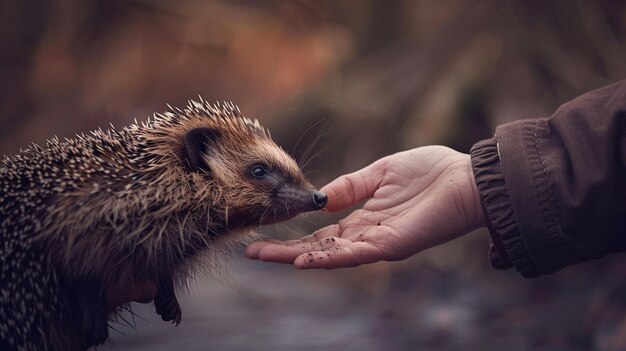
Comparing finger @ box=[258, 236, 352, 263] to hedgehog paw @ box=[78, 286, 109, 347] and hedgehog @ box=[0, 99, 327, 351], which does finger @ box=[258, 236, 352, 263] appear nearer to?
hedgehog @ box=[0, 99, 327, 351]

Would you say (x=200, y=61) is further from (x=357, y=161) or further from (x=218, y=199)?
(x=218, y=199)

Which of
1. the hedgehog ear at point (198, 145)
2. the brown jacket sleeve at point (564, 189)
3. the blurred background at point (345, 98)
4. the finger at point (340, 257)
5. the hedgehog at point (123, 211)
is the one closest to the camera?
the hedgehog at point (123, 211)

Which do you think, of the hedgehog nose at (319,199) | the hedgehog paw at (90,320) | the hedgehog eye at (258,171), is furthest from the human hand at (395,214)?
the hedgehog paw at (90,320)

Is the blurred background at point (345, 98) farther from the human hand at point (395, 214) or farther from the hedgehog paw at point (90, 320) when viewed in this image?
the hedgehog paw at point (90, 320)

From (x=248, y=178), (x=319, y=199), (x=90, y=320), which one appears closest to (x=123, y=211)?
(x=90, y=320)

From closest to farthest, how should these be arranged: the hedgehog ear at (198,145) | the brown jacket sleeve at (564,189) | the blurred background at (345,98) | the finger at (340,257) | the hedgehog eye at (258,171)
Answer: the brown jacket sleeve at (564,189) → the finger at (340,257) → the hedgehog ear at (198,145) → the hedgehog eye at (258,171) → the blurred background at (345,98)

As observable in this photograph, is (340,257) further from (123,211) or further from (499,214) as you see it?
(123,211)

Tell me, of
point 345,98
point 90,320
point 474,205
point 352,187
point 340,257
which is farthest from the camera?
point 345,98

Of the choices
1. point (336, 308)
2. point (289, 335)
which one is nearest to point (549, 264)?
point (289, 335)

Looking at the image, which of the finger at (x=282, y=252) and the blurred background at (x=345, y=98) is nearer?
the finger at (x=282, y=252)
